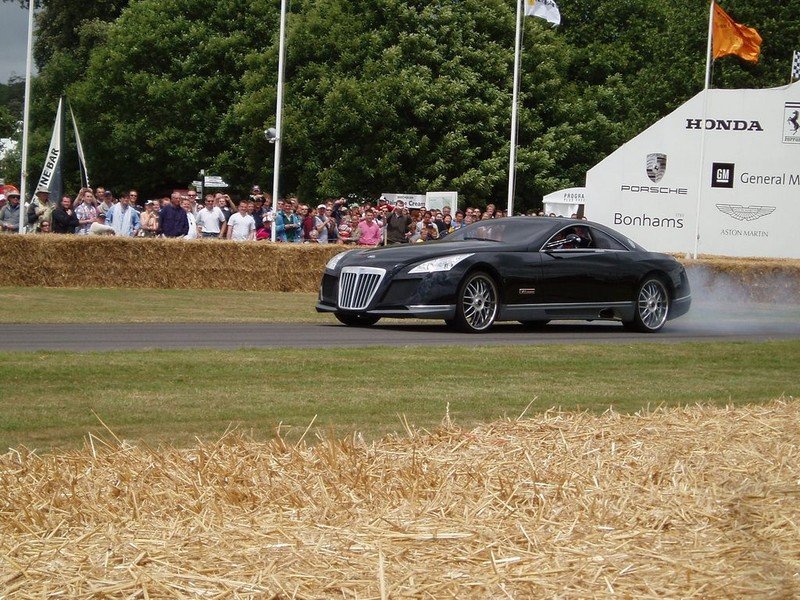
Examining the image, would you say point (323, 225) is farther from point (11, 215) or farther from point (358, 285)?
point (358, 285)

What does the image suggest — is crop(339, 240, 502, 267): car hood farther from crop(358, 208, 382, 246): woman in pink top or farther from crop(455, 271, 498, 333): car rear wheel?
crop(358, 208, 382, 246): woman in pink top

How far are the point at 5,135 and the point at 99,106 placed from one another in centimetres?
6398

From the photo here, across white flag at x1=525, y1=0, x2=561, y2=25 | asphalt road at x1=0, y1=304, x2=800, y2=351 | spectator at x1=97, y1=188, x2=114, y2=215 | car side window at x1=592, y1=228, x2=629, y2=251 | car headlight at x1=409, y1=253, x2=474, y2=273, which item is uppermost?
white flag at x1=525, y1=0, x2=561, y2=25

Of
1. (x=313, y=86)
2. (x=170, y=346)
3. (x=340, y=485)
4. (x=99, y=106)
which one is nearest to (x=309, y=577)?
(x=340, y=485)

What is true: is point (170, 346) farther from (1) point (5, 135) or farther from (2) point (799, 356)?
(1) point (5, 135)

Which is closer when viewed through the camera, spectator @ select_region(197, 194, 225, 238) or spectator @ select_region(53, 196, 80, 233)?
spectator @ select_region(53, 196, 80, 233)

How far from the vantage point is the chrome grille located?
16.3 meters

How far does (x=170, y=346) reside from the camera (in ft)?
43.3

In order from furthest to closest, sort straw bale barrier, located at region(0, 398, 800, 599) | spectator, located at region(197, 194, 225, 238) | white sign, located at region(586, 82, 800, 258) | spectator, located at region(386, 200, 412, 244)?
1. white sign, located at region(586, 82, 800, 258)
2. spectator, located at region(197, 194, 225, 238)
3. spectator, located at region(386, 200, 412, 244)
4. straw bale barrier, located at region(0, 398, 800, 599)

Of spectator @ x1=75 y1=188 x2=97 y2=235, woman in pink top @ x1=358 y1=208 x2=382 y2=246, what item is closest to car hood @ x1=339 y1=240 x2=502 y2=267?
spectator @ x1=75 y1=188 x2=97 y2=235

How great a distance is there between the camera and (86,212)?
26.9 m

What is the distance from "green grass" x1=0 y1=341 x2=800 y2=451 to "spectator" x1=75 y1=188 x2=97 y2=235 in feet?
48.2

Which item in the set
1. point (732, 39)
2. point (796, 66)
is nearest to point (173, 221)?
point (732, 39)

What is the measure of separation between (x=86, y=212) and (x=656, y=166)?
17.0 meters
